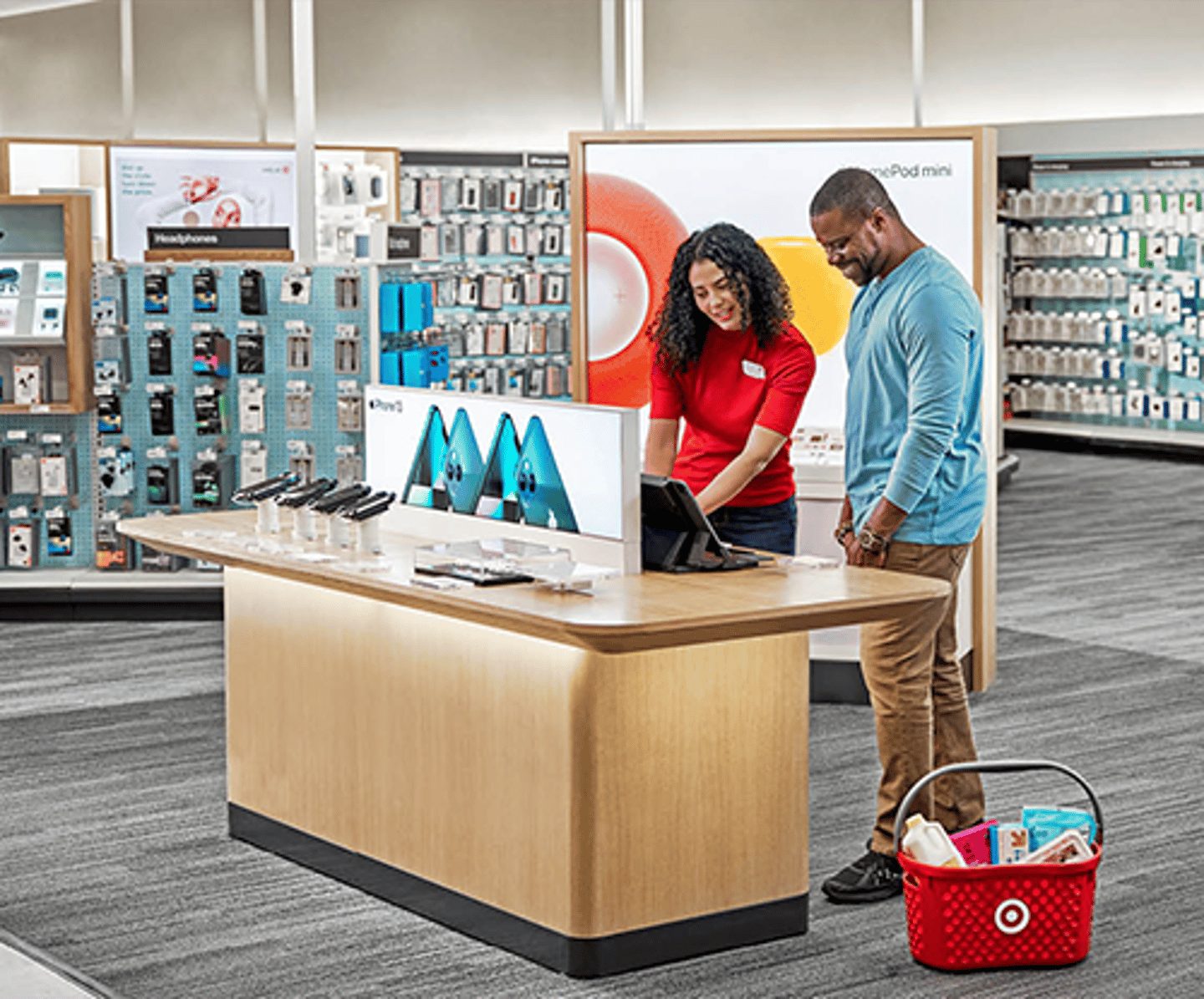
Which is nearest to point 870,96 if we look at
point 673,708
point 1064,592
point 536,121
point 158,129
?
point 536,121

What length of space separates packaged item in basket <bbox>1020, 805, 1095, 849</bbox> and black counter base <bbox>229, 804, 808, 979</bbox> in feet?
1.71

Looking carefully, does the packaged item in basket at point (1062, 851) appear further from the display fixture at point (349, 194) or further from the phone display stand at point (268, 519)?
the display fixture at point (349, 194)

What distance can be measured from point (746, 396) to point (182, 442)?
399 centimetres

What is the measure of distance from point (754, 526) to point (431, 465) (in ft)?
3.24

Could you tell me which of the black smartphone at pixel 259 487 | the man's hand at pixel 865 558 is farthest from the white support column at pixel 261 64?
the man's hand at pixel 865 558

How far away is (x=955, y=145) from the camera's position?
6566mm

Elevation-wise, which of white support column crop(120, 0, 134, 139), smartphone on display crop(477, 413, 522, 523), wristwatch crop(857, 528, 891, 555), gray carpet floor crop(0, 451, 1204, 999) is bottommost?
gray carpet floor crop(0, 451, 1204, 999)

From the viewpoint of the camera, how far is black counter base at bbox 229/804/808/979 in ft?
13.3

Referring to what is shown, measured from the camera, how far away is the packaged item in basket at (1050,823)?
14.1 ft

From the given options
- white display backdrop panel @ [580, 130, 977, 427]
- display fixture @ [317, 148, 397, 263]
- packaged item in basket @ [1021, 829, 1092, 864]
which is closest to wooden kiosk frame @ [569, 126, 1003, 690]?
white display backdrop panel @ [580, 130, 977, 427]

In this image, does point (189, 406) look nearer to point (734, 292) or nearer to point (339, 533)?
point (339, 533)

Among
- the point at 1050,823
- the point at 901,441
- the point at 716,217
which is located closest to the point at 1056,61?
the point at 716,217

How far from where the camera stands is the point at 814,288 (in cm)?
682

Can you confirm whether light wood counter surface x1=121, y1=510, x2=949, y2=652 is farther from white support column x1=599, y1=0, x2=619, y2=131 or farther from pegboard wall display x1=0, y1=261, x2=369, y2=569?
pegboard wall display x1=0, y1=261, x2=369, y2=569
